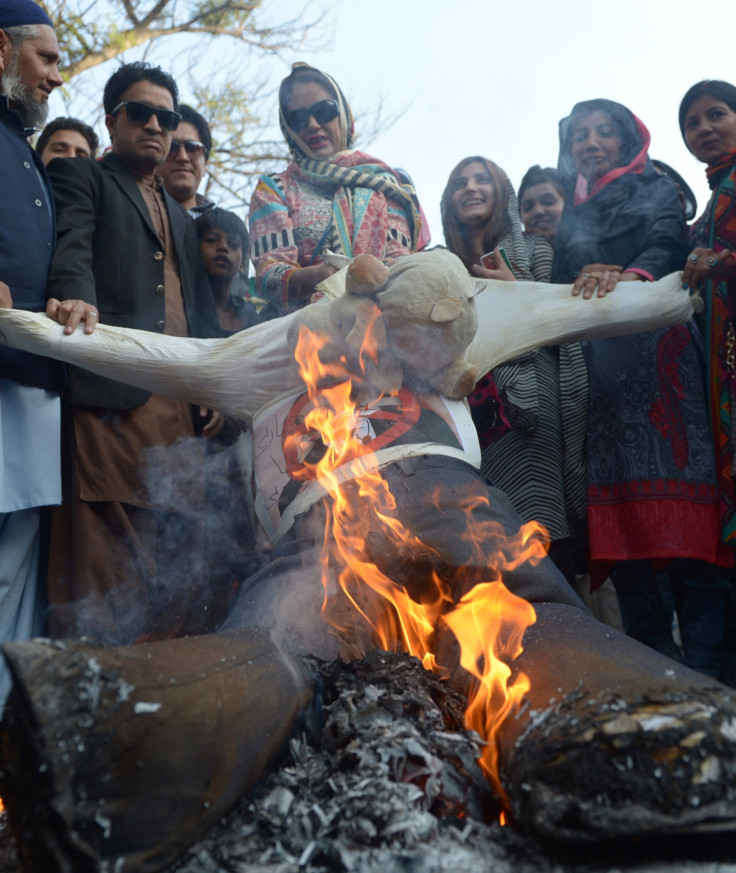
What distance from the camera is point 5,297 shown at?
2.91 m

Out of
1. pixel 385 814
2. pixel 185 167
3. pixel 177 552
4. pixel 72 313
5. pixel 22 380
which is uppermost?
pixel 185 167

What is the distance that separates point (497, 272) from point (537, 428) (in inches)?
30.1

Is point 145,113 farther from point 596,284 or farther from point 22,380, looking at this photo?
point 596,284

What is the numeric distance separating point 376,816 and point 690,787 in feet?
2.02

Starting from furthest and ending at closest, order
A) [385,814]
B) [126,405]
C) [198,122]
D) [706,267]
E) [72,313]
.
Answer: [198,122] < [706,267] < [126,405] < [72,313] < [385,814]

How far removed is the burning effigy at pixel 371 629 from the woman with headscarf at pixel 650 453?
45 cm

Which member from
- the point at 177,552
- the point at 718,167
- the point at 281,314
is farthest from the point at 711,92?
the point at 177,552

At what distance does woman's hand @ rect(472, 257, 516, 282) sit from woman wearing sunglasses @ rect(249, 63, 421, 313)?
16.9 inches

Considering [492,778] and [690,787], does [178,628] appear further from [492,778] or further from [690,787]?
[690,787]

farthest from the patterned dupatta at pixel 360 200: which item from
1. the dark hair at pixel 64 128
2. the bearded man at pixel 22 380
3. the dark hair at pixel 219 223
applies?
the bearded man at pixel 22 380

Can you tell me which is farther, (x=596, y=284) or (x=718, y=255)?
(x=718, y=255)

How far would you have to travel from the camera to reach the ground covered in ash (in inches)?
60.4

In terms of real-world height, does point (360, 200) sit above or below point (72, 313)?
above

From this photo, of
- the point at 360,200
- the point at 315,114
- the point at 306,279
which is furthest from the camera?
the point at 315,114
